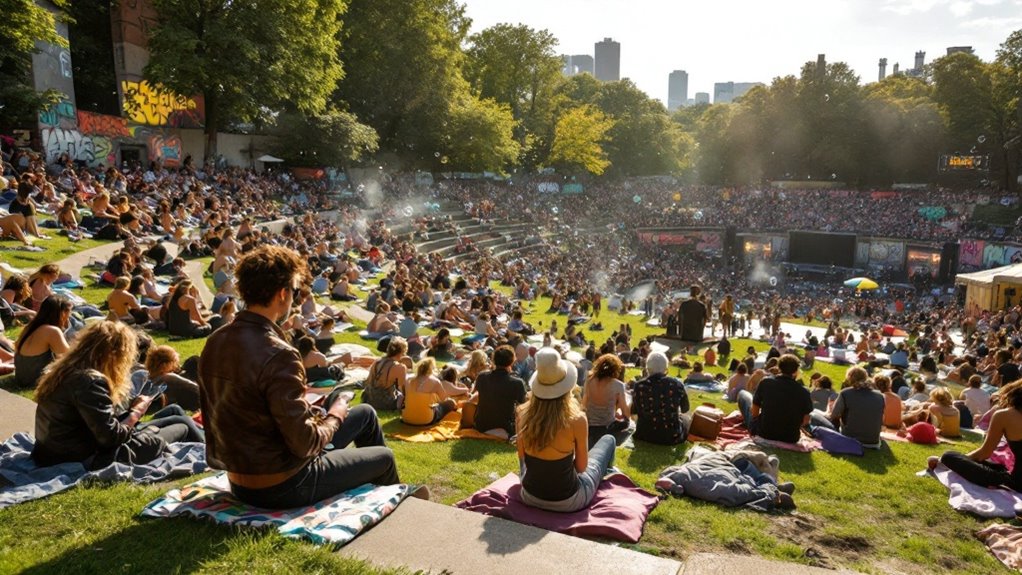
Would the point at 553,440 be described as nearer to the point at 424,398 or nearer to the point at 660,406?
the point at 660,406

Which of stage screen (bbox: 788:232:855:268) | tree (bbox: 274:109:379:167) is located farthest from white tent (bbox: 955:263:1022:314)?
tree (bbox: 274:109:379:167)

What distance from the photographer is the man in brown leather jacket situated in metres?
3.26

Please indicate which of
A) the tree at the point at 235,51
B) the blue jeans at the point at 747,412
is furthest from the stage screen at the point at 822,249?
the blue jeans at the point at 747,412

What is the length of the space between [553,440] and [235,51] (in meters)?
26.5

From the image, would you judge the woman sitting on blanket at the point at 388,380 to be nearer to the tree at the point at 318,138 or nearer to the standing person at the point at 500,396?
the standing person at the point at 500,396

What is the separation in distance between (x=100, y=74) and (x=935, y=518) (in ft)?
112

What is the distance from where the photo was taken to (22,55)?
23656 mm

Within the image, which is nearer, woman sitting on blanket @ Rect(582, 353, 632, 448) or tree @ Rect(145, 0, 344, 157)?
woman sitting on blanket @ Rect(582, 353, 632, 448)

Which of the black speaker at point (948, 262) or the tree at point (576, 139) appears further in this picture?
the tree at point (576, 139)

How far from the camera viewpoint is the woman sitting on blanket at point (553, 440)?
4.41 metres

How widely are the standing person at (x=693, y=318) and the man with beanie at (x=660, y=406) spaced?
13022mm

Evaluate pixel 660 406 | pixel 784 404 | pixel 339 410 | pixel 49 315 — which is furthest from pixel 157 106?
pixel 339 410

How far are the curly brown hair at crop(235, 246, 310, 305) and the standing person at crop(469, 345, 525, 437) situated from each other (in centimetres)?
393

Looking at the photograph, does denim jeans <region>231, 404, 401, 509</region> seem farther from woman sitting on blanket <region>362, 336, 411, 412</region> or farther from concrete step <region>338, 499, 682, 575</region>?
woman sitting on blanket <region>362, 336, 411, 412</region>
